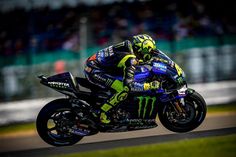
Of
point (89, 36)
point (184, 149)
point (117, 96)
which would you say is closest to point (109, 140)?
point (117, 96)

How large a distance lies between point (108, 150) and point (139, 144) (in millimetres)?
582

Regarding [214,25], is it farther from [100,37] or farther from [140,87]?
[140,87]

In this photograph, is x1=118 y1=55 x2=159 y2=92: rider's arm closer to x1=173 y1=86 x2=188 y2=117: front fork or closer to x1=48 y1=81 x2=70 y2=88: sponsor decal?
x1=173 y1=86 x2=188 y2=117: front fork

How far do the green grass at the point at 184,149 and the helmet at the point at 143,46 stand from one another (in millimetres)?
1464

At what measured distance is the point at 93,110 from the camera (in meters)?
9.51

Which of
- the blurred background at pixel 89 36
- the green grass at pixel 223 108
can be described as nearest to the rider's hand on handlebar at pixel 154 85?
the green grass at pixel 223 108

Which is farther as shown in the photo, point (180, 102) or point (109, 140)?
point (109, 140)

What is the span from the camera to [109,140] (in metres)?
9.91

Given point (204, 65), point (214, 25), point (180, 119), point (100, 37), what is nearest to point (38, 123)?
point (180, 119)

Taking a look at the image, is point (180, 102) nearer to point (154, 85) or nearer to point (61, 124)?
point (154, 85)

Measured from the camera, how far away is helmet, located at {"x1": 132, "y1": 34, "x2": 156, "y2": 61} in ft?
30.7

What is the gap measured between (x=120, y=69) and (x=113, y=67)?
122 millimetres

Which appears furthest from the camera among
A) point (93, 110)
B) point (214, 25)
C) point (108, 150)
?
point (214, 25)

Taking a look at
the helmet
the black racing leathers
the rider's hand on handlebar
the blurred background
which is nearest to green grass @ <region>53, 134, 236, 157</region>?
the rider's hand on handlebar
